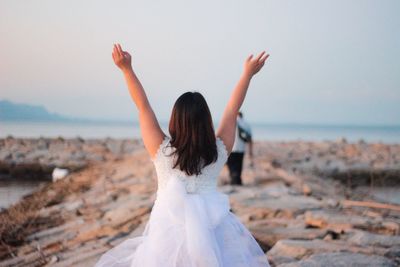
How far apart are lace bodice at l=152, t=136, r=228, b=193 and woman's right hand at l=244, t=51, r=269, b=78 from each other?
62cm

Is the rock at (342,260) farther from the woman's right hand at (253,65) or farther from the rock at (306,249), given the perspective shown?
the woman's right hand at (253,65)

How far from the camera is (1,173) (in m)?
15.8

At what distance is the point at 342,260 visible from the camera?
181 inches

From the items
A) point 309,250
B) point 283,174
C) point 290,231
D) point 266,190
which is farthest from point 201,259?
point 283,174

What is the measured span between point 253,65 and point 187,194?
1.02 meters

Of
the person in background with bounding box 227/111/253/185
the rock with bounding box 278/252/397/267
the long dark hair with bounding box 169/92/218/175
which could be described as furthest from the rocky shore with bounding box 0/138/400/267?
the long dark hair with bounding box 169/92/218/175

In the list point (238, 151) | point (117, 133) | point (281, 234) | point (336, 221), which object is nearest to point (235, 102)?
point (281, 234)

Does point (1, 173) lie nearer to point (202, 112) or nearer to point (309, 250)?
point (309, 250)

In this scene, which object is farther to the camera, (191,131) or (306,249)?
(306,249)

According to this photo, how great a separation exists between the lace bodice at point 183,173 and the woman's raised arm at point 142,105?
0.16ft

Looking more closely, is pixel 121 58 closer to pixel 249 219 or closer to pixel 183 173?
pixel 183 173

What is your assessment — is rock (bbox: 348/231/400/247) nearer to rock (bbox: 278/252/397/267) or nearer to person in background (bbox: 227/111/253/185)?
rock (bbox: 278/252/397/267)

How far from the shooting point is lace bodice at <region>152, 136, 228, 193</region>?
3199mm

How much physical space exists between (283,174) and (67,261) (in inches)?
332
